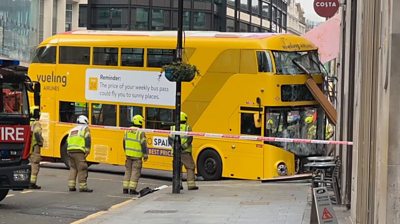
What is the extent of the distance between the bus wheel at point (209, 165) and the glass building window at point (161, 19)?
4104 centimetres

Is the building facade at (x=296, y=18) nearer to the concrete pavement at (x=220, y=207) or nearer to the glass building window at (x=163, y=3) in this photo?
the glass building window at (x=163, y=3)

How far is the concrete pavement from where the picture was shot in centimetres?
1038

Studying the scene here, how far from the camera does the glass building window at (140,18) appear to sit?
5759 cm

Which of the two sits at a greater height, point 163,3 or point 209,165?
point 163,3

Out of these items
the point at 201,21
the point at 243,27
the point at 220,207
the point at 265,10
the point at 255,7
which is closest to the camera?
the point at 220,207

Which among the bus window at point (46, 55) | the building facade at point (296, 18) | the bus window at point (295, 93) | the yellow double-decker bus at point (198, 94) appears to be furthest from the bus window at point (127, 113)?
the building facade at point (296, 18)

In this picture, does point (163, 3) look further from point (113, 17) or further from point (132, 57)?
point (132, 57)

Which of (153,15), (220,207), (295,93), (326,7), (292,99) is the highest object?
(153,15)

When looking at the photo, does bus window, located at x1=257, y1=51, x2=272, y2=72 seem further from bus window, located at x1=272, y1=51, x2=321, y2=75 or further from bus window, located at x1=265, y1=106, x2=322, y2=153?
bus window, located at x1=265, y1=106, x2=322, y2=153

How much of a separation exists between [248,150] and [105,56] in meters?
5.36

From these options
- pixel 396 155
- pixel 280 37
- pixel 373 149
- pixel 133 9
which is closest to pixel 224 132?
pixel 280 37

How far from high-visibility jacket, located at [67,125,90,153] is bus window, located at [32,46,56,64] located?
5943 mm

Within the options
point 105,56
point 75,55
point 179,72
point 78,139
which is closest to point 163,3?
point 75,55

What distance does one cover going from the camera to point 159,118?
1814cm
